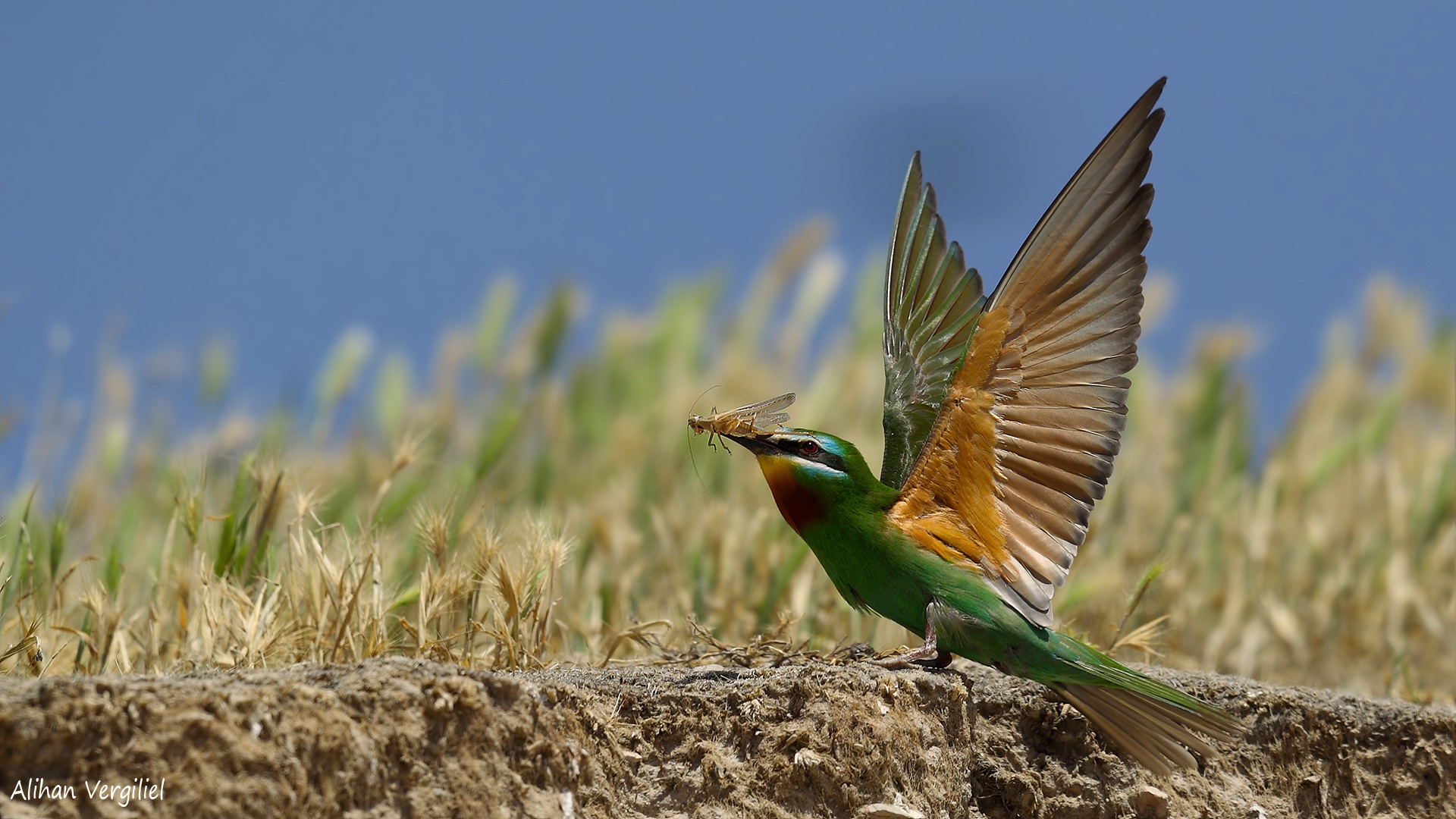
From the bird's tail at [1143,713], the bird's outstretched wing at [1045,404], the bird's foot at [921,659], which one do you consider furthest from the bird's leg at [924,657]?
the bird's tail at [1143,713]

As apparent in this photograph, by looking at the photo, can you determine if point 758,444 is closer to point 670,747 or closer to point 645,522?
point 670,747

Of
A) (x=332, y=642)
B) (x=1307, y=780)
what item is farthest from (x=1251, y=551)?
(x=332, y=642)

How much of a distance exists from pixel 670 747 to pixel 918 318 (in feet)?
5.97

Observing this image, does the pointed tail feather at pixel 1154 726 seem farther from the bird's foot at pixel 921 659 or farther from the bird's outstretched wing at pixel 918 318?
the bird's outstretched wing at pixel 918 318

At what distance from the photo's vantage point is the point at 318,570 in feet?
13.7

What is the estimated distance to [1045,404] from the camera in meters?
4.11

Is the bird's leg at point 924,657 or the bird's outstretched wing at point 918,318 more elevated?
the bird's outstretched wing at point 918,318

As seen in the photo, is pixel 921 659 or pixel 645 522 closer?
pixel 921 659

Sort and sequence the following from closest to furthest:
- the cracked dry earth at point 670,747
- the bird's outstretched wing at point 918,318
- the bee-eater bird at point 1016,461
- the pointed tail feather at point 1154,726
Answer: the cracked dry earth at point 670,747 → the pointed tail feather at point 1154,726 → the bee-eater bird at point 1016,461 → the bird's outstretched wing at point 918,318

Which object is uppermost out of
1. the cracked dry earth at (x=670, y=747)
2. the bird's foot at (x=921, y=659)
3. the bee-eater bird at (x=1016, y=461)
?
the bee-eater bird at (x=1016, y=461)

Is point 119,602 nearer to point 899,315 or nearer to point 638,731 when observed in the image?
point 638,731

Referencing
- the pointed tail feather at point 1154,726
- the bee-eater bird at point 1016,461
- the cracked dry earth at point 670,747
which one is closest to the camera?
the cracked dry earth at point 670,747

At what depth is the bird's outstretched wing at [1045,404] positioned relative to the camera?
4.05m

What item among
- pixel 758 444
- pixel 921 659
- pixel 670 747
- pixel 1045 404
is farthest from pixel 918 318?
pixel 670 747
